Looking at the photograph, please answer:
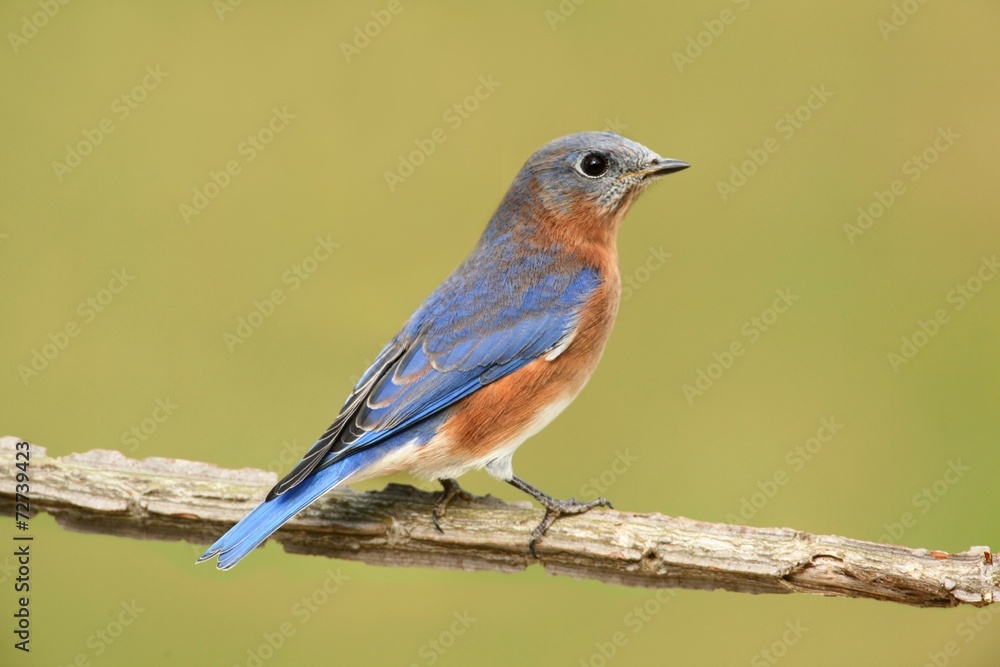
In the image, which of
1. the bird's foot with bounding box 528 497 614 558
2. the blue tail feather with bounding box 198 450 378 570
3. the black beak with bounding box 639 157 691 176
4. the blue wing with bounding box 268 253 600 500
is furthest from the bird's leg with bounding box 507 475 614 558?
the black beak with bounding box 639 157 691 176

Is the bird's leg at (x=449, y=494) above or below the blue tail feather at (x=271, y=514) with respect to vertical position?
above

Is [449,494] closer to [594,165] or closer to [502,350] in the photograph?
[502,350]

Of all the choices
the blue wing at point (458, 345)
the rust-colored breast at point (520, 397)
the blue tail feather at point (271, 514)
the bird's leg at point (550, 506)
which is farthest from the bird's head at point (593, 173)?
the blue tail feather at point (271, 514)

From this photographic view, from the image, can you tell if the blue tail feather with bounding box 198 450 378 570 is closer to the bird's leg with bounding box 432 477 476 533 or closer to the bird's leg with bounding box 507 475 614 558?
the bird's leg with bounding box 432 477 476 533

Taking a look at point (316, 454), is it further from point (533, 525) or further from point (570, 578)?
point (570, 578)

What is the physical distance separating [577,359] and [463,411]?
55 cm

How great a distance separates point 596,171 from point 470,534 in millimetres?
1697

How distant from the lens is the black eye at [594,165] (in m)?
4.30

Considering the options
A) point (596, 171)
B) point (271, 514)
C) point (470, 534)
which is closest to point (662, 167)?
point (596, 171)

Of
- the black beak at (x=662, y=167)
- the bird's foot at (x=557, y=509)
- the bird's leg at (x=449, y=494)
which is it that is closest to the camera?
the bird's foot at (x=557, y=509)

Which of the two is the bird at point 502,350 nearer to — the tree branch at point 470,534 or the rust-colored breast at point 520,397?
the rust-colored breast at point 520,397

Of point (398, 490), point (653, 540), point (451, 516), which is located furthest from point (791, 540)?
point (398, 490)

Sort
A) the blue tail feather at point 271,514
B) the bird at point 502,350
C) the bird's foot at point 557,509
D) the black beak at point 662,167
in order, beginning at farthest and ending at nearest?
the black beak at point 662,167, the bird's foot at point 557,509, the bird at point 502,350, the blue tail feather at point 271,514

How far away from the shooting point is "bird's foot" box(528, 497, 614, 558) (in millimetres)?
3852
